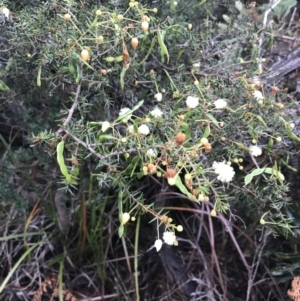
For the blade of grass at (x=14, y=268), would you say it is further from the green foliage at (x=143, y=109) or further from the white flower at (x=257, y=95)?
the white flower at (x=257, y=95)

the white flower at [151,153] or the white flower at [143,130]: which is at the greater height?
the white flower at [143,130]

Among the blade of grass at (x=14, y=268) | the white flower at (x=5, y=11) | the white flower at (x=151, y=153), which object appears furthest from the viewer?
the blade of grass at (x=14, y=268)

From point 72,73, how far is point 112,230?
596 mm

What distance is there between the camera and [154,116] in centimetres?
92

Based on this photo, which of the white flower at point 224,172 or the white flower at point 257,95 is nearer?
the white flower at point 224,172

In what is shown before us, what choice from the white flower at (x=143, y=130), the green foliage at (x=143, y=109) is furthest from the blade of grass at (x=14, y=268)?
the white flower at (x=143, y=130)

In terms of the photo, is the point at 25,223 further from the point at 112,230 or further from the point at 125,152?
the point at 125,152

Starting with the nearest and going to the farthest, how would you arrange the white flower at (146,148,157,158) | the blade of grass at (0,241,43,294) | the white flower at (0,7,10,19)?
the white flower at (146,148,157,158) < the white flower at (0,7,10,19) < the blade of grass at (0,241,43,294)

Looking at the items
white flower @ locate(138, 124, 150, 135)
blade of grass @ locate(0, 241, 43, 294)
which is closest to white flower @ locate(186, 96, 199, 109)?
white flower @ locate(138, 124, 150, 135)

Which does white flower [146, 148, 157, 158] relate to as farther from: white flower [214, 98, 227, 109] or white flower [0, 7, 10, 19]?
white flower [0, 7, 10, 19]

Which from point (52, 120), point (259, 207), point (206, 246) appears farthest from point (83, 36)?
point (206, 246)

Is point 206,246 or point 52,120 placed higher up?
point 52,120

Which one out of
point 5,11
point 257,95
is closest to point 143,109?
point 257,95

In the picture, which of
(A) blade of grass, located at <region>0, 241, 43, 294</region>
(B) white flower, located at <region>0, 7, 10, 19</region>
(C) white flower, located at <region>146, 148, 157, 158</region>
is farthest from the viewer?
(A) blade of grass, located at <region>0, 241, 43, 294</region>
